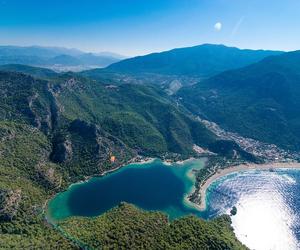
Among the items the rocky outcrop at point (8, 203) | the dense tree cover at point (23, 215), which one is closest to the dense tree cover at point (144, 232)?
the dense tree cover at point (23, 215)

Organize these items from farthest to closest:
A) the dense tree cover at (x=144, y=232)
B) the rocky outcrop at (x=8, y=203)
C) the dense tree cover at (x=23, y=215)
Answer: the rocky outcrop at (x=8, y=203)
the dense tree cover at (x=144, y=232)
the dense tree cover at (x=23, y=215)

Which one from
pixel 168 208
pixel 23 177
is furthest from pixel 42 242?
pixel 168 208

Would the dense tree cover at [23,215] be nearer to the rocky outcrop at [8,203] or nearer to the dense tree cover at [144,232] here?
the rocky outcrop at [8,203]

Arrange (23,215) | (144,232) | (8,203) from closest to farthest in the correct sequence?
(144,232) < (23,215) < (8,203)

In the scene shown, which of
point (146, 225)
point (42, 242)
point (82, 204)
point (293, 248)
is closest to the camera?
point (42, 242)

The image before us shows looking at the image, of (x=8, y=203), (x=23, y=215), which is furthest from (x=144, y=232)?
(x=8, y=203)

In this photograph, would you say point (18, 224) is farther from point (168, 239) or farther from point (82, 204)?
point (168, 239)

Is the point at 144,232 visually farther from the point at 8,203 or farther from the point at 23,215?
the point at 8,203

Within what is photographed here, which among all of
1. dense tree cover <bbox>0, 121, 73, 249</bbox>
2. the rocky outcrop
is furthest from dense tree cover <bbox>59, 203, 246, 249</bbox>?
the rocky outcrop
